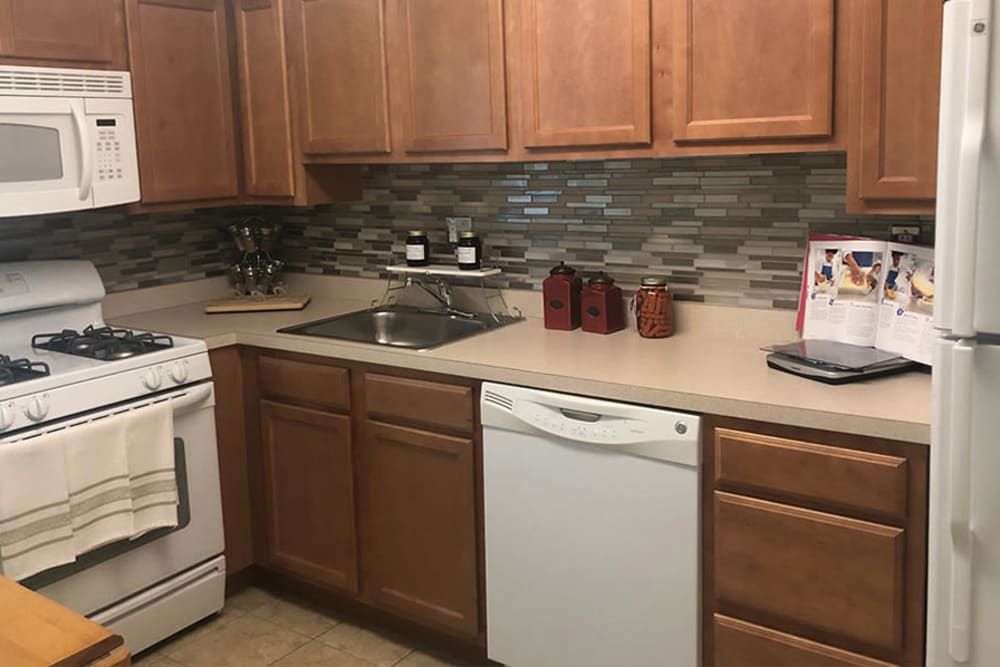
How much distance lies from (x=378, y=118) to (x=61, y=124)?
912 millimetres

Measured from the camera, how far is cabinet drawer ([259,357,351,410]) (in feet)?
9.24

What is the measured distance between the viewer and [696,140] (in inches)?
94.0

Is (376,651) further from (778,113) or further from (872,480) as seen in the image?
(778,113)

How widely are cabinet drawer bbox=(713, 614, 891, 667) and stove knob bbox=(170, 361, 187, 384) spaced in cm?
163

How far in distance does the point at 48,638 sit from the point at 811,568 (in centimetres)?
148

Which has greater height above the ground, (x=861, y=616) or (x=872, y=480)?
(x=872, y=480)

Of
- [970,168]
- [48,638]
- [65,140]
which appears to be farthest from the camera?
[65,140]

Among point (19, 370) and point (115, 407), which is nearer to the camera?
point (19, 370)

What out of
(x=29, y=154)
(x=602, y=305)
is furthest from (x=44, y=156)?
(x=602, y=305)

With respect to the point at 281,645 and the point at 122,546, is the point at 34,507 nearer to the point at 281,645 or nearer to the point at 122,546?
the point at 122,546

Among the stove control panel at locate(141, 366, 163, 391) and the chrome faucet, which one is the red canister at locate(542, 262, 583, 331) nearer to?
the chrome faucet

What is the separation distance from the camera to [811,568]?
2035 millimetres

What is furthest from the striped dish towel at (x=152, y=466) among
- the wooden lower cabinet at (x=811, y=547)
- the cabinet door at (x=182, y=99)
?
the wooden lower cabinet at (x=811, y=547)

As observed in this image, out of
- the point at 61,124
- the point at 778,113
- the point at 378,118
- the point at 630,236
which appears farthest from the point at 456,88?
the point at 61,124
